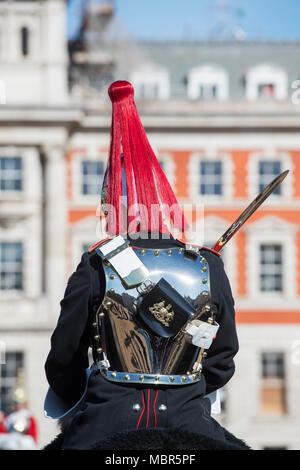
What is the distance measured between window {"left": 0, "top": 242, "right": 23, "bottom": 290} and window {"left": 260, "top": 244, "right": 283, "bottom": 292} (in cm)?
694

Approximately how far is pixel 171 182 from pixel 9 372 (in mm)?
7123

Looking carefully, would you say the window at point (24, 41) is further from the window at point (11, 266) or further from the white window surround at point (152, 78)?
the window at point (11, 266)

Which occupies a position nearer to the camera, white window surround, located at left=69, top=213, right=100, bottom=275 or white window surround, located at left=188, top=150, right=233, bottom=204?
white window surround, located at left=69, top=213, right=100, bottom=275

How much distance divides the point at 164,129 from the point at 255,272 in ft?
16.1

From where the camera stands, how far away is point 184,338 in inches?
146

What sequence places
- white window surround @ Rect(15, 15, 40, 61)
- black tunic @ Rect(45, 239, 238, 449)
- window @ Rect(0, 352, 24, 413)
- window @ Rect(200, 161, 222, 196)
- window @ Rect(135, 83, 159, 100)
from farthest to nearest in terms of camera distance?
window @ Rect(135, 83, 159, 100), white window surround @ Rect(15, 15, 40, 61), window @ Rect(200, 161, 222, 196), window @ Rect(0, 352, 24, 413), black tunic @ Rect(45, 239, 238, 449)

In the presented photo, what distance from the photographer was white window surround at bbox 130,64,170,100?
2906 cm

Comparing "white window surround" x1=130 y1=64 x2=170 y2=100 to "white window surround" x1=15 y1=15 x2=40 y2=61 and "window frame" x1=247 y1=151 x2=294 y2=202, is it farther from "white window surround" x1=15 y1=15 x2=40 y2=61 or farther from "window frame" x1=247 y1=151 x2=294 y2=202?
"window frame" x1=247 y1=151 x2=294 y2=202

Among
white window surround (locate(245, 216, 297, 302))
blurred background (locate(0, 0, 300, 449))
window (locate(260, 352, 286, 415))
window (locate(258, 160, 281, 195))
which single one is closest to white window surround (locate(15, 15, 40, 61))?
blurred background (locate(0, 0, 300, 449))

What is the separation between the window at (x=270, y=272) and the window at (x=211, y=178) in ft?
7.54

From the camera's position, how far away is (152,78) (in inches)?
1149

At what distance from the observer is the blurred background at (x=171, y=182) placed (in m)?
26.4

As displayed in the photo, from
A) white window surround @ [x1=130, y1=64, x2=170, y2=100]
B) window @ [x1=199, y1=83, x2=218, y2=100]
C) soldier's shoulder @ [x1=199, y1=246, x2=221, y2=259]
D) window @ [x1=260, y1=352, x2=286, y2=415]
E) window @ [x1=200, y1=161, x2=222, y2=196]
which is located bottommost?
window @ [x1=260, y1=352, x2=286, y2=415]

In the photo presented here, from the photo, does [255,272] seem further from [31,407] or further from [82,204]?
[31,407]
